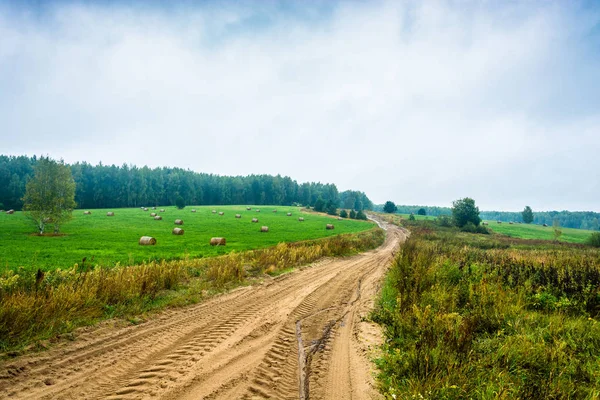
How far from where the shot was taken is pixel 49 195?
109 feet

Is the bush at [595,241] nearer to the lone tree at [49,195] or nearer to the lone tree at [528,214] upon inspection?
the lone tree at [49,195]

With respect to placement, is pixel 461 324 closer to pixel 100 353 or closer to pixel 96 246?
pixel 100 353

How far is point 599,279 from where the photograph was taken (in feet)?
33.5

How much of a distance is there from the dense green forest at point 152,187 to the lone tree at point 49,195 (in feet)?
209

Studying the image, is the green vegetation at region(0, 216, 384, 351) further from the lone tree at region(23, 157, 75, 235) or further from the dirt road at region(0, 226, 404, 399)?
the lone tree at region(23, 157, 75, 235)

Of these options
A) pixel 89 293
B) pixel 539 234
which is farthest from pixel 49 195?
pixel 539 234

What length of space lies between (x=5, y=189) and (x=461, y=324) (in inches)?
5110

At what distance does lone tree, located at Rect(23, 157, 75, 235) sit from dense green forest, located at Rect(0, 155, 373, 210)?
209 ft

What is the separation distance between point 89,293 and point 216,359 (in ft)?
16.9

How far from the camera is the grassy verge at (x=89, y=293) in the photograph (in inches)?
247

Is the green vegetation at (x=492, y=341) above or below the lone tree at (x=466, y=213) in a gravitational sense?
below

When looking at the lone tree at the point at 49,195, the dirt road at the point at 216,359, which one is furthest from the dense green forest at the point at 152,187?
the dirt road at the point at 216,359

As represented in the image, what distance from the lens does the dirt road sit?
4.84 m

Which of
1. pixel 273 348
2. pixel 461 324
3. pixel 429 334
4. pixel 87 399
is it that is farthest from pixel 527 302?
pixel 87 399
